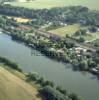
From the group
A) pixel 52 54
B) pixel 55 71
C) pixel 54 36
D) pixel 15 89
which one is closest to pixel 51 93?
pixel 15 89

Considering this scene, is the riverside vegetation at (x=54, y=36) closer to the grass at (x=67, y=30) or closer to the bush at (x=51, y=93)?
the bush at (x=51, y=93)

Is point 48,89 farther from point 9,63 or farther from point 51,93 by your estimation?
point 9,63

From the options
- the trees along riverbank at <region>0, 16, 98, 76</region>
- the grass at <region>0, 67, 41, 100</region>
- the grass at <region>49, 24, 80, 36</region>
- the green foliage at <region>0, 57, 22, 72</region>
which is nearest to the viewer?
the grass at <region>0, 67, 41, 100</region>

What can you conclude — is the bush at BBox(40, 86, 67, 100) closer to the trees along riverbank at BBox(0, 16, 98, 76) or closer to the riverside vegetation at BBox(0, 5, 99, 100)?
the riverside vegetation at BBox(0, 5, 99, 100)

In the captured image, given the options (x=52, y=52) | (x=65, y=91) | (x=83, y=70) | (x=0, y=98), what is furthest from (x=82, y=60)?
(x=0, y=98)

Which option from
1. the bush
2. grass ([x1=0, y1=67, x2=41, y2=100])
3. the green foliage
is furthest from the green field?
the bush

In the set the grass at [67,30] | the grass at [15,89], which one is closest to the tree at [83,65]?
the grass at [15,89]

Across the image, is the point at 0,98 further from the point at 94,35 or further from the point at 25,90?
the point at 94,35
